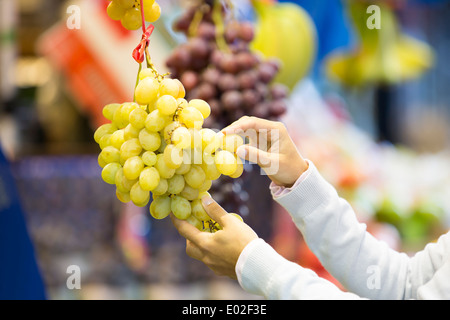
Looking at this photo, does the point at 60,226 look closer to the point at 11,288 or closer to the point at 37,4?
the point at 11,288

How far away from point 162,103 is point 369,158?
165 cm

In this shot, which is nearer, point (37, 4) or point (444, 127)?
point (37, 4)

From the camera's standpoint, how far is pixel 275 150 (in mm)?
780

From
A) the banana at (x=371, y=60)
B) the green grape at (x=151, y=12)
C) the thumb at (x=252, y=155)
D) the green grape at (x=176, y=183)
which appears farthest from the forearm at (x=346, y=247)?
the banana at (x=371, y=60)

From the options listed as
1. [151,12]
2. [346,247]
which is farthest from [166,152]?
[346,247]

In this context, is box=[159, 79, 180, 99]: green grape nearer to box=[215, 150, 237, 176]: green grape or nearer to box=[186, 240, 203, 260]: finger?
box=[215, 150, 237, 176]: green grape

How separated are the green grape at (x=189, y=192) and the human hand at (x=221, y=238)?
0.05 ft

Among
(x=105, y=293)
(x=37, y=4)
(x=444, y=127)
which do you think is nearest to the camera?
(x=105, y=293)

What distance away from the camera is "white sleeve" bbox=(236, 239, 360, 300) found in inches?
24.9

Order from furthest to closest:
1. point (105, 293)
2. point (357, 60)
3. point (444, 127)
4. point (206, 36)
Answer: point (444, 127) → point (357, 60) → point (105, 293) → point (206, 36)

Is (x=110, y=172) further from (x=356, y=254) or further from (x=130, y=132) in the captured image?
(x=356, y=254)

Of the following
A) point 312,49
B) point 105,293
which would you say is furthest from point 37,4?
point 312,49

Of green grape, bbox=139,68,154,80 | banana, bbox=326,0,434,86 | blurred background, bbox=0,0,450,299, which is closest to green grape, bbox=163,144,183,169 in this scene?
green grape, bbox=139,68,154,80
